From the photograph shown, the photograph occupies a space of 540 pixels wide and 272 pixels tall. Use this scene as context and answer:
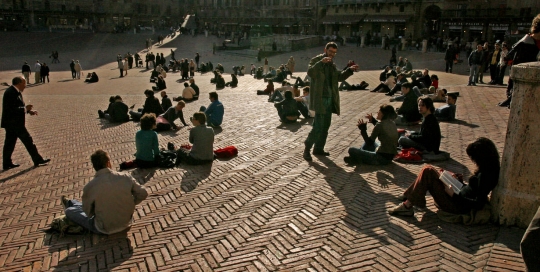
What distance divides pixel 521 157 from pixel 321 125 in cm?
328

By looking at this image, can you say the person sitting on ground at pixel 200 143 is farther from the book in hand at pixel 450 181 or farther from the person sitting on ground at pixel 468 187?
the book in hand at pixel 450 181

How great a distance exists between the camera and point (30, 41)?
1784 inches

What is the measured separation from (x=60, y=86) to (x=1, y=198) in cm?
1948

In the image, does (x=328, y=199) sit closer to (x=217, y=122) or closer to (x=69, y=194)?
(x=69, y=194)

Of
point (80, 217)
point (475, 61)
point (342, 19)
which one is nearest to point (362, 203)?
point (80, 217)

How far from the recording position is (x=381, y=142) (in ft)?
21.7

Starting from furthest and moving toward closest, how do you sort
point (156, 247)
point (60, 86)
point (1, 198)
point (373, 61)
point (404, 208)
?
point (373, 61) → point (60, 86) → point (1, 198) → point (404, 208) → point (156, 247)

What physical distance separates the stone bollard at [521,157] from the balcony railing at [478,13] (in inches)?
1283

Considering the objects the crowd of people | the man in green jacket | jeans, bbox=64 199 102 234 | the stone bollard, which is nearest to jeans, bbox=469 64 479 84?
the crowd of people

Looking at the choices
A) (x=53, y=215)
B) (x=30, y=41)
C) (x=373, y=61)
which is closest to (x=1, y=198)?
(x=53, y=215)

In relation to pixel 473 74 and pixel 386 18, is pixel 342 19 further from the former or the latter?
pixel 473 74

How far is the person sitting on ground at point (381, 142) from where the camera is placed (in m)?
6.44

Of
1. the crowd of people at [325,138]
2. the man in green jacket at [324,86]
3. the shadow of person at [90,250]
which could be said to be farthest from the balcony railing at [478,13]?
Answer: the shadow of person at [90,250]

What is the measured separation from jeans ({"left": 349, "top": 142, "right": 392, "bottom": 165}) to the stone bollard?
7.66 feet
